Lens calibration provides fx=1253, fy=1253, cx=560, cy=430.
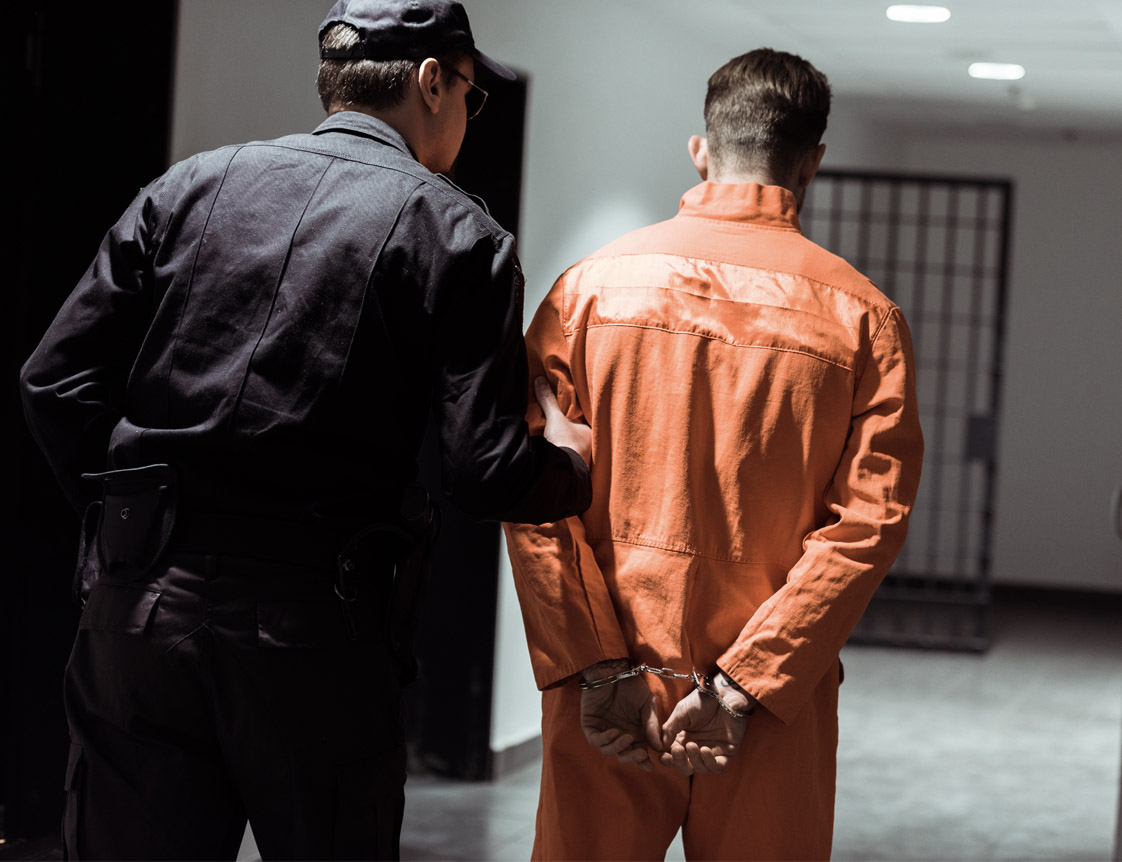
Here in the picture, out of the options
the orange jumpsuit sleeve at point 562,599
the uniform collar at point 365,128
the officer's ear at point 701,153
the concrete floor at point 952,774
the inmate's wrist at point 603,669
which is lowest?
the concrete floor at point 952,774

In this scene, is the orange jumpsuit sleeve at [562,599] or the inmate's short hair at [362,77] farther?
the orange jumpsuit sleeve at [562,599]

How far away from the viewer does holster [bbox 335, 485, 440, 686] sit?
50.3 inches

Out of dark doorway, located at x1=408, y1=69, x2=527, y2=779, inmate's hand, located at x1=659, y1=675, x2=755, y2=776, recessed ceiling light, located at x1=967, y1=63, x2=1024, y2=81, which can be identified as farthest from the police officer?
recessed ceiling light, located at x1=967, y1=63, x2=1024, y2=81

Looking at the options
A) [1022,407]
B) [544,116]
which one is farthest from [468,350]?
[1022,407]

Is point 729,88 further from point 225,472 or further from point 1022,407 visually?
point 1022,407

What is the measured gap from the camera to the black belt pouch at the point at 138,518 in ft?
4.10

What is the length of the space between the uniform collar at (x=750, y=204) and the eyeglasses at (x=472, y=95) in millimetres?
283

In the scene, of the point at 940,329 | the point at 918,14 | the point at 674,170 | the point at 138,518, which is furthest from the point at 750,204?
the point at 940,329

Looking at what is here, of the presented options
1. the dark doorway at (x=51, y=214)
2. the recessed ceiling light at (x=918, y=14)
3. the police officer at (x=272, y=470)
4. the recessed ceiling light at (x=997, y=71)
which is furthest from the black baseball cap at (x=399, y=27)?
the recessed ceiling light at (x=997, y=71)

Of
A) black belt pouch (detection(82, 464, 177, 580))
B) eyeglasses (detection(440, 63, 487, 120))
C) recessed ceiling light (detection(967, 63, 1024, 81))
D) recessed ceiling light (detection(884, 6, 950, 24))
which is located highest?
recessed ceiling light (detection(967, 63, 1024, 81))

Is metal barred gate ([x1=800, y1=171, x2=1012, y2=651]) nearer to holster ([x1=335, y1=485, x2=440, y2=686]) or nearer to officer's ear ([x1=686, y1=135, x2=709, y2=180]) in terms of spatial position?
officer's ear ([x1=686, y1=135, x2=709, y2=180])

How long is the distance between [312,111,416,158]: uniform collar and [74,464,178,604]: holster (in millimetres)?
408

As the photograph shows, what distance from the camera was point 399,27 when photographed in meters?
1.35

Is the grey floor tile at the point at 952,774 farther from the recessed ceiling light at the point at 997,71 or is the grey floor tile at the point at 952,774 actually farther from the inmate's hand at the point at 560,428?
the recessed ceiling light at the point at 997,71
